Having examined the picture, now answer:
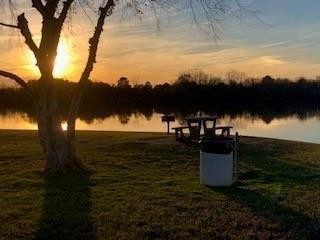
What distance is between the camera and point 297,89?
96.2 meters

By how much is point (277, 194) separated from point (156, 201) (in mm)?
2017

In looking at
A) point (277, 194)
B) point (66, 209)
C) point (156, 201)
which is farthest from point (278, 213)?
point (66, 209)

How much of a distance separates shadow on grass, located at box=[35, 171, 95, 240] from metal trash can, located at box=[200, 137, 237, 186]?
2119 millimetres

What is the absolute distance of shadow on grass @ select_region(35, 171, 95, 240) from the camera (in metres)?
6.85

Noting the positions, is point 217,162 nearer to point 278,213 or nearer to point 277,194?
point 277,194

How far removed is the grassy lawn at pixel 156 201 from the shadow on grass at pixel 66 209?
0.01 m

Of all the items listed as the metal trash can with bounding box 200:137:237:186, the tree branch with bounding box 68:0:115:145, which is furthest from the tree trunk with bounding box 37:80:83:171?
the metal trash can with bounding box 200:137:237:186

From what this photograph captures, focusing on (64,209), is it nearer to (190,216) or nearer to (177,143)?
(190,216)

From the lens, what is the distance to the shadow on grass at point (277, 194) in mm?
7117

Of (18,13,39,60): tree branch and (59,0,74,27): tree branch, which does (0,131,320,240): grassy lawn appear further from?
(59,0,74,27): tree branch

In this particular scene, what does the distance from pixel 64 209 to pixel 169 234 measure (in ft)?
6.78

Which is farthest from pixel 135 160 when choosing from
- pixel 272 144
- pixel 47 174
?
pixel 272 144

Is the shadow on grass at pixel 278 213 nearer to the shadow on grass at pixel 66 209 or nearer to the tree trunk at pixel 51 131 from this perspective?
the shadow on grass at pixel 66 209

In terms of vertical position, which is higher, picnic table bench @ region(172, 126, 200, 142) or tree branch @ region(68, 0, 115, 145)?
tree branch @ region(68, 0, 115, 145)
